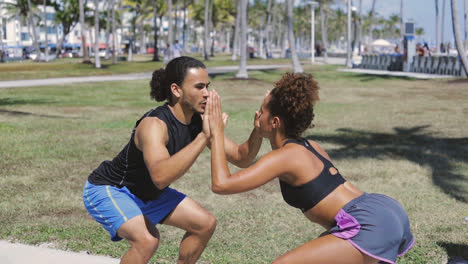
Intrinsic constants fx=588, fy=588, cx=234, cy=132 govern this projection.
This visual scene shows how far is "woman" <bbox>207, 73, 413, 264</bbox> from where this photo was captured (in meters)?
3.08

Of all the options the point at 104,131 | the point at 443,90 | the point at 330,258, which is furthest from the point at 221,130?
the point at 443,90

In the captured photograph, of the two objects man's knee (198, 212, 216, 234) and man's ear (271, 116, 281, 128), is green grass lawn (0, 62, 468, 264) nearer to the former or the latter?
man's knee (198, 212, 216, 234)

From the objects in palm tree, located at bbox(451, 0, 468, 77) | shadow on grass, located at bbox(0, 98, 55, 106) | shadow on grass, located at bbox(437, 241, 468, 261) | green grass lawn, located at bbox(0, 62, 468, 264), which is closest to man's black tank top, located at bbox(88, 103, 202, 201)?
green grass lawn, located at bbox(0, 62, 468, 264)

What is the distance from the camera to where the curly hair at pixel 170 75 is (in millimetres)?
3750

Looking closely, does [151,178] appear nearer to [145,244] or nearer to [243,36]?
[145,244]

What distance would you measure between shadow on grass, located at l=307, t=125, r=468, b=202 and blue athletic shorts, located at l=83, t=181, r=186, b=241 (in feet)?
16.6

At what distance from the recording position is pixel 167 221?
13.3 feet

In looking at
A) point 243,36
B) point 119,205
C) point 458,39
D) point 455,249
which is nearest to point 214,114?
point 119,205

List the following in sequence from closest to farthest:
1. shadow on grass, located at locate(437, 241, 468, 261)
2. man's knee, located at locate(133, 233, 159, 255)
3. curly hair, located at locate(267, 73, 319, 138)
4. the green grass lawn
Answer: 1. curly hair, located at locate(267, 73, 319, 138)
2. man's knee, located at locate(133, 233, 159, 255)
3. shadow on grass, located at locate(437, 241, 468, 261)
4. the green grass lawn

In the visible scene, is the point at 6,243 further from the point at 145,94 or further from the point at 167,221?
the point at 145,94

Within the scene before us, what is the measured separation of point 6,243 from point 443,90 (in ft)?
71.1

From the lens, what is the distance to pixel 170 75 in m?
3.82

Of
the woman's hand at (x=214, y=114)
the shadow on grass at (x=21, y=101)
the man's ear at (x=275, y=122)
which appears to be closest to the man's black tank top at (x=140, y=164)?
the woman's hand at (x=214, y=114)

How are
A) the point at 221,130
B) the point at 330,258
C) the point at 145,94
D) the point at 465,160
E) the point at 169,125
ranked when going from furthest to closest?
1. the point at 145,94
2. the point at 465,160
3. the point at 169,125
4. the point at 221,130
5. the point at 330,258
